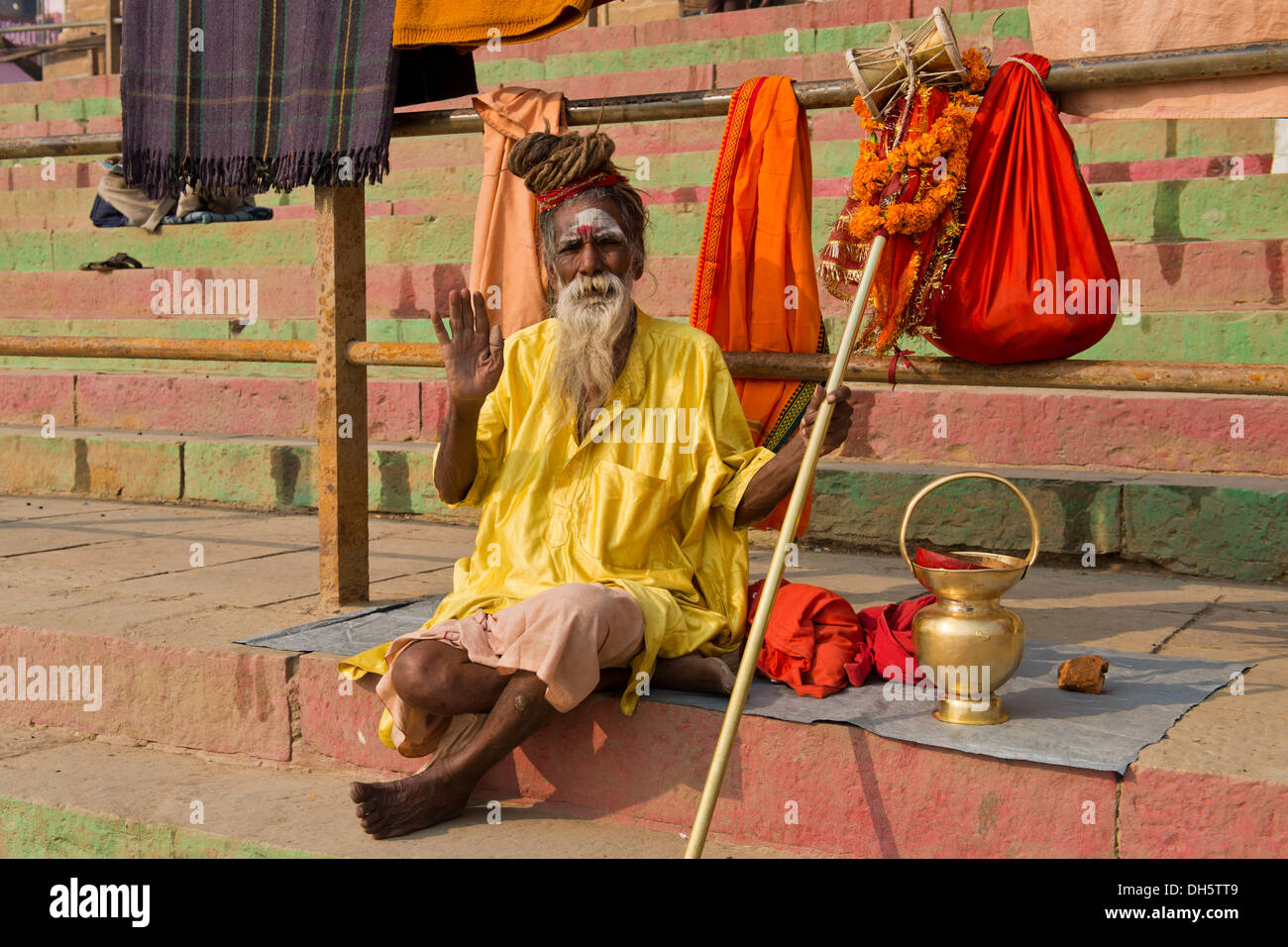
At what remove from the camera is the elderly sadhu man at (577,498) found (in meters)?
2.85

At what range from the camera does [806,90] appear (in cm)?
339

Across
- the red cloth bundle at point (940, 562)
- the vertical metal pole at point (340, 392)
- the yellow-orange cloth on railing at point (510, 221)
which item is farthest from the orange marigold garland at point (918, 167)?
the vertical metal pole at point (340, 392)

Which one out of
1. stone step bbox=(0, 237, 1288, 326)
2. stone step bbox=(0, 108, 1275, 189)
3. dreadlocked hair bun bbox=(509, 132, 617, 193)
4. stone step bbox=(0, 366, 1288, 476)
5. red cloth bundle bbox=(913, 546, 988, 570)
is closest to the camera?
red cloth bundle bbox=(913, 546, 988, 570)

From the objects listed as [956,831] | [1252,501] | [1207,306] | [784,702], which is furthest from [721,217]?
[1207,306]

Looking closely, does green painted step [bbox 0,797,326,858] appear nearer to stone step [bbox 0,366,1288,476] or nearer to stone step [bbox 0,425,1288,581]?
stone step [bbox 0,425,1288,581]

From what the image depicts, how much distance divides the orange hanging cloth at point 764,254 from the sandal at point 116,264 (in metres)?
5.90

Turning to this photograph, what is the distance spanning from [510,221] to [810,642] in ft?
5.15

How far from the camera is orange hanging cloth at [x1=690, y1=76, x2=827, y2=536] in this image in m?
3.40

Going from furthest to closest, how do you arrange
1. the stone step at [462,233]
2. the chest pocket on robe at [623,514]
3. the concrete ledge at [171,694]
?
the stone step at [462,233] → the concrete ledge at [171,694] → the chest pocket on robe at [623,514]

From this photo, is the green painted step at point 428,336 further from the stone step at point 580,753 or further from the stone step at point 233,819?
the stone step at point 233,819

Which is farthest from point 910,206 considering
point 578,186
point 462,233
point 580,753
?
point 462,233

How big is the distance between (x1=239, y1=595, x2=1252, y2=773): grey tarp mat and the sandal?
5.52 meters

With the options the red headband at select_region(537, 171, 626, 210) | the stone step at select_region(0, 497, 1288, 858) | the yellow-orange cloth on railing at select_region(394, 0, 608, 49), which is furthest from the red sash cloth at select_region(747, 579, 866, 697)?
the yellow-orange cloth on railing at select_region(394, 0, 608, 49)
